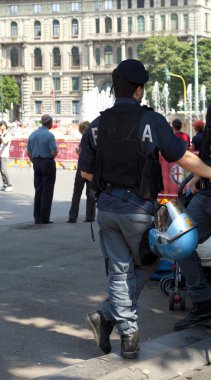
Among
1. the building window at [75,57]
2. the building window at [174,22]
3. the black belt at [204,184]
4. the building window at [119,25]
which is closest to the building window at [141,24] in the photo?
the building window at [119,25]

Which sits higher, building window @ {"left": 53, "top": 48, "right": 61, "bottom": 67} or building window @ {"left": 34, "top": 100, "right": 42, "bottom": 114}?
building window @ {"left": 53, "top": 48, "right": 61, "bottom": 67}

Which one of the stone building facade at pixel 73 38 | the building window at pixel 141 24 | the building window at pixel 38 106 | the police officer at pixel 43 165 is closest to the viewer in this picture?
the police officer at pixel 43 165

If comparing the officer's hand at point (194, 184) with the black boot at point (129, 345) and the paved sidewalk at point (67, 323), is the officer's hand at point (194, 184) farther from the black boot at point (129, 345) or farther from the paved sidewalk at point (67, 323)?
the black boot at point (129, 345)

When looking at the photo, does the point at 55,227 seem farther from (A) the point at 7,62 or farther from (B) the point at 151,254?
(A) the point at 7,62

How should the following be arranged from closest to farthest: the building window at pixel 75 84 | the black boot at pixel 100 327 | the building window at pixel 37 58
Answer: the black boot at pixel 100 327, the building window at pixel 75 84, the building window at pixel 37 58

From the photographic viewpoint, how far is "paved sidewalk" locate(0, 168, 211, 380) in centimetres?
471

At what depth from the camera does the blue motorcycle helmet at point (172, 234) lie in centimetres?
452

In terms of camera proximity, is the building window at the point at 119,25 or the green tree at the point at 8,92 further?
the building window at the point at 119,25

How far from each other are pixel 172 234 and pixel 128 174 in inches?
17.2

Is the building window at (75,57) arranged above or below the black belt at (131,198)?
above

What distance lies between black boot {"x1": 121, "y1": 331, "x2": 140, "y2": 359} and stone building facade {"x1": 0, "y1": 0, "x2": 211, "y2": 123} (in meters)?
109

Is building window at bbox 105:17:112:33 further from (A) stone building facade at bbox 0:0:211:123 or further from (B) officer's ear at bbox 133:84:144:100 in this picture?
(B) officer's ear at bbox 133:84:144:100

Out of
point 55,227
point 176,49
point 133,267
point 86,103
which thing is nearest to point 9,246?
point 55,227

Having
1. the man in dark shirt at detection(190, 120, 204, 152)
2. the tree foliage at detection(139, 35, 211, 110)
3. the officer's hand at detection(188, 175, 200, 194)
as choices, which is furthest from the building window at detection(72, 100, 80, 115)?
the officer's hand at detection(188, 175, 200, 194)
